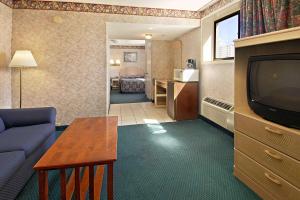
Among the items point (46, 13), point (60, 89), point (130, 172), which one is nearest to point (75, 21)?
point (46, 13)

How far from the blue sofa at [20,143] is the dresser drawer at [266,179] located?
83.2 inches

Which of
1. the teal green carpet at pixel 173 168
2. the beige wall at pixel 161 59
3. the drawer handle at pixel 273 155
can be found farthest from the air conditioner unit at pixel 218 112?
the beige wall at pixel 161 59

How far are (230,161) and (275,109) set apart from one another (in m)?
1.13

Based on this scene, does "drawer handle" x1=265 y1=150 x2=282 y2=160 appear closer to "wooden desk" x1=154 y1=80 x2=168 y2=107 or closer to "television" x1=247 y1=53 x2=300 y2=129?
"television" x1=247 y1=53 x2=300 y2=129

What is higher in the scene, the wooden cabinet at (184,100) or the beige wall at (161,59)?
the beige wall at (161,59)

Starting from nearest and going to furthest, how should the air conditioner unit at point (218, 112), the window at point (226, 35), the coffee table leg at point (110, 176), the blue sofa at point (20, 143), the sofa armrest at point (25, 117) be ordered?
the coffee table leg at point (110, 176) < the blue sofa at point (20, 143) < the sofa armrest at point (25, 117) < the air conditioner unit at point (218, 112) < the window at point (226, 35)

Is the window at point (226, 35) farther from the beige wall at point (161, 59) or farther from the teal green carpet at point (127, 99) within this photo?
the teal green carpet at point (127, 99)

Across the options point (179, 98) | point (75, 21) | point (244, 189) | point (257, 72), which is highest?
point (75, 21)

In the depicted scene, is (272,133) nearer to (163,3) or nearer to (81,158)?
(81,158)

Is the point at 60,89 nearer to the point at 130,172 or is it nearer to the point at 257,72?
the point at 130,172

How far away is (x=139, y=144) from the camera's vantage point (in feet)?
10.7

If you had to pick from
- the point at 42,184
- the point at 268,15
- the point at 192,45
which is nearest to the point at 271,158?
the point at 268,15

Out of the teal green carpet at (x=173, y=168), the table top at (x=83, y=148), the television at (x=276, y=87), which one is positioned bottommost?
the teal green carpet at (x=173, y=168)

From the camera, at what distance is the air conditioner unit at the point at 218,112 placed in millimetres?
3328
